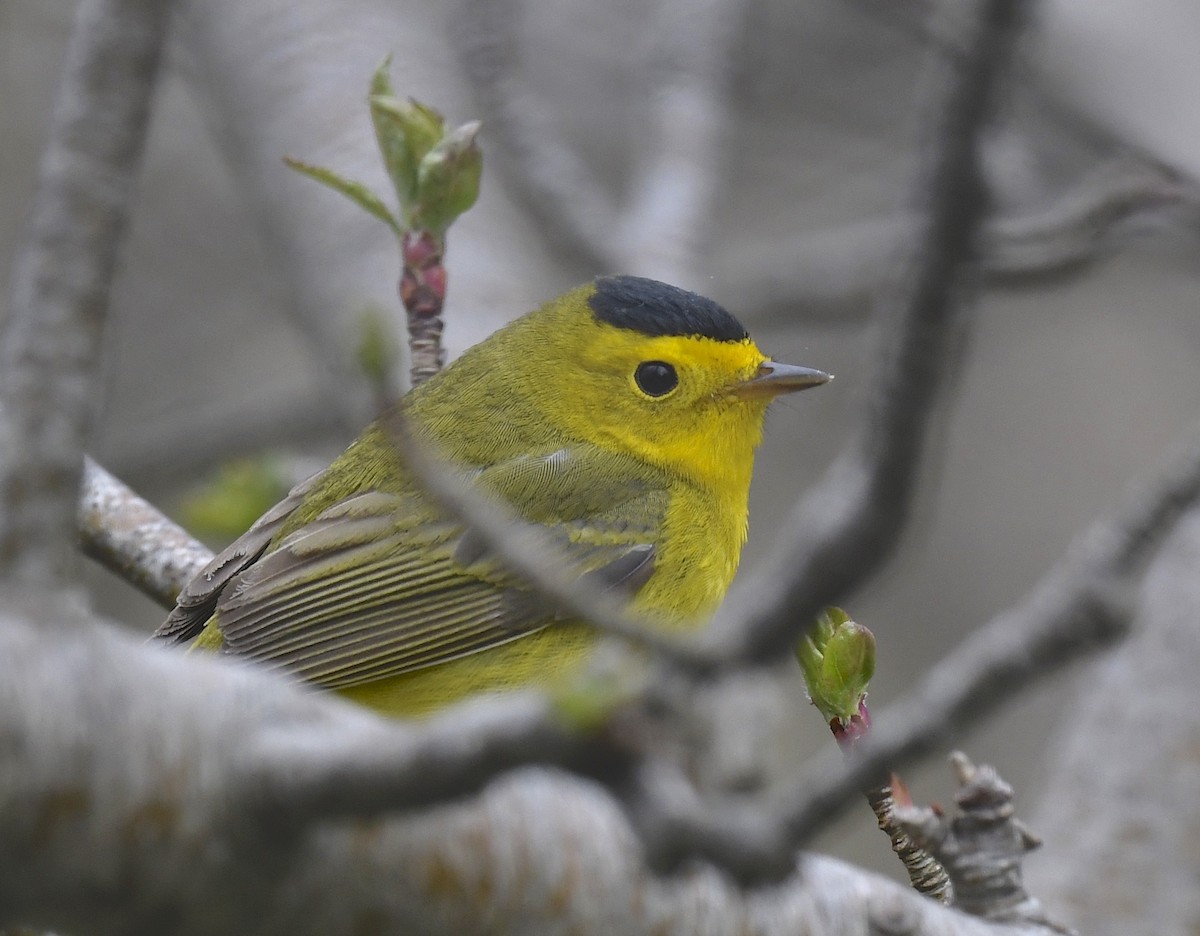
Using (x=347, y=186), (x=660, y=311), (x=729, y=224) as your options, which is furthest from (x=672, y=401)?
(x=729, y=224)

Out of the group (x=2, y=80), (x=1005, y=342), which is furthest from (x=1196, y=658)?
(x=2, y=80)

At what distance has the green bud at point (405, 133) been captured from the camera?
3.05 meters

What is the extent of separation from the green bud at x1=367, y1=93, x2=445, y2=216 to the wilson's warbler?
1.82 ft

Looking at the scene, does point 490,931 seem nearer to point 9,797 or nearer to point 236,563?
point 9,797

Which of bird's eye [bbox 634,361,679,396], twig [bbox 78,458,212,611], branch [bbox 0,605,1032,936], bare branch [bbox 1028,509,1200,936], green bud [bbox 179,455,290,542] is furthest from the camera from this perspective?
bare branch [bbox 1028,509,1200,936]

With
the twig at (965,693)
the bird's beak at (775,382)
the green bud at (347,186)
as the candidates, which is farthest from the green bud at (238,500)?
the twig at (965,693)

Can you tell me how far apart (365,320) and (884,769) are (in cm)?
58

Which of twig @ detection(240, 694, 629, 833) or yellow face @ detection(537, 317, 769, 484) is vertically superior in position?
twig @ detection(240, 694, 629, 833)

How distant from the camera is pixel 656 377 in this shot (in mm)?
3949

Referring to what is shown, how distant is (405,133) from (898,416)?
6.36 feet

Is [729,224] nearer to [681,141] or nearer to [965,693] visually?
Result: [681,141]

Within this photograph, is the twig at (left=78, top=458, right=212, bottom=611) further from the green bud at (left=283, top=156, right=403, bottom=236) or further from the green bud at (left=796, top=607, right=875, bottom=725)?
the green bud at (left=796, top=607, right=875, bottom=725)

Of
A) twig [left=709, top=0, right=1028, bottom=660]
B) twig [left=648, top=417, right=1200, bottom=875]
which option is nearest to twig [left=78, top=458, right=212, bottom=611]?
twig [left=709, top=0, right=1028, bottom=660]

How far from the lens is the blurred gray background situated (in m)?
5.70
